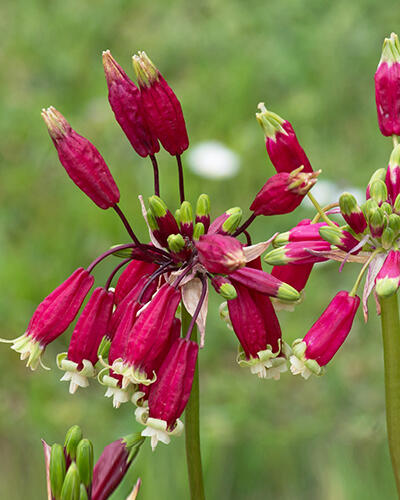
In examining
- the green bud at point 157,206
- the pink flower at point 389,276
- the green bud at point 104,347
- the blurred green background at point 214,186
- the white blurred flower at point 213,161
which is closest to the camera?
the pink flower at point 389,276

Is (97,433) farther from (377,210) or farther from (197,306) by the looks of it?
(377,210)

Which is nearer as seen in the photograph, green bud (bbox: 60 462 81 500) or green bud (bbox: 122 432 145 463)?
green bud (bbox: 60 462 81 500)

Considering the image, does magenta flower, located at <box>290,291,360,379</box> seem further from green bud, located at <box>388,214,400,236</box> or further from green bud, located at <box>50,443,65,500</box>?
green bud, located at <box>50,443,65,500</box>

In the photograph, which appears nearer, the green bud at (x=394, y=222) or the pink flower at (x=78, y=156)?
the green bud at (x=394, y=222)

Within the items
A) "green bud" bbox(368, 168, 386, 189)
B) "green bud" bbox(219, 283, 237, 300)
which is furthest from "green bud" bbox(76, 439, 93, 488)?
"green bud" bbox(368, 168, 386, 189)

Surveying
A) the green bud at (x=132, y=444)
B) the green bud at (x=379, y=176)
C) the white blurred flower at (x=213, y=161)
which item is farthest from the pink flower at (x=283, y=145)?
the white blurred flower at (x=213, y=161)

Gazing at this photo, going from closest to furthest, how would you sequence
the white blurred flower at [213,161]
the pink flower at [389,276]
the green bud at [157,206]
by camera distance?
the pink flower at [389,276], the green bud at [157,206], the white blurred flower at [213,161]

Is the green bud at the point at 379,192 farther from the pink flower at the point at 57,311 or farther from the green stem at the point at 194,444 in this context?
the pink flower at the point at 57,311
